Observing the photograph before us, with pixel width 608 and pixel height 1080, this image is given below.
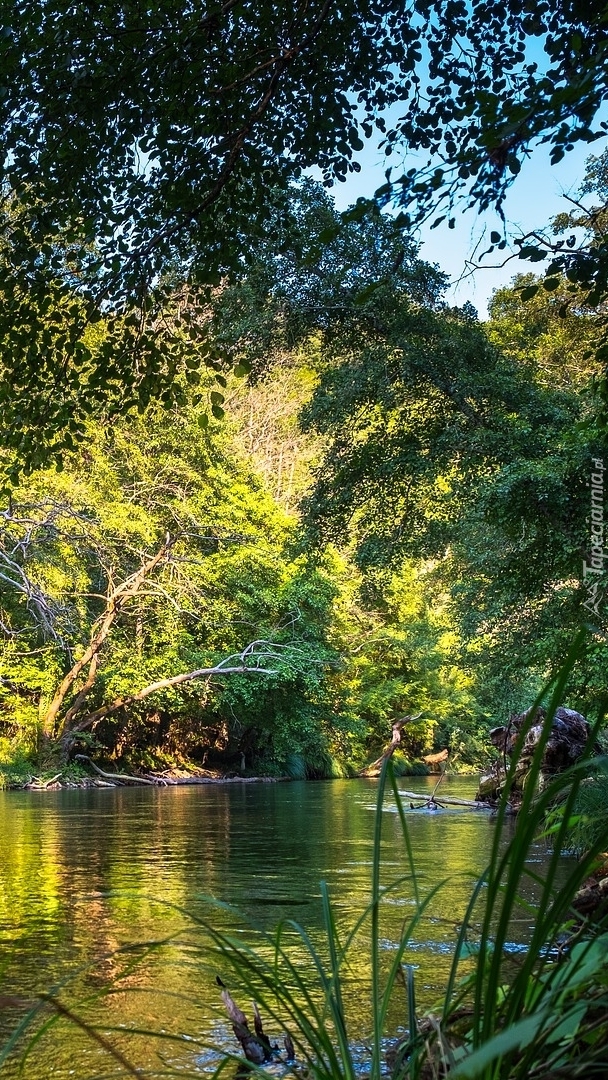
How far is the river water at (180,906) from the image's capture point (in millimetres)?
3896

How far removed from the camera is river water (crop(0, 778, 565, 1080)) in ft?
12.8

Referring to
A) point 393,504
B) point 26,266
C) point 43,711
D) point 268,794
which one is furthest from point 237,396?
point 26,266

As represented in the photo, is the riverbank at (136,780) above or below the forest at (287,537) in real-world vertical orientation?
below

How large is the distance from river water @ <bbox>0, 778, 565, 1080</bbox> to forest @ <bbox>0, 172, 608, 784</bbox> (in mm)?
1465

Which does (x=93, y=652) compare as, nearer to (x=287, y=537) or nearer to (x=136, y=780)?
(x=136, y=780)

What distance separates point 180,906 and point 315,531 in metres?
11.6

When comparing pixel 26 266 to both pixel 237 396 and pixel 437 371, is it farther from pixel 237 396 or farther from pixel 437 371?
pixel 237 396

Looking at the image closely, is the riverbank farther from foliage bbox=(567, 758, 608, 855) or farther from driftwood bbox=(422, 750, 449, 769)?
foliage bbox=(567, 758, 608, 855)

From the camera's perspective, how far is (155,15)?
19.7ft

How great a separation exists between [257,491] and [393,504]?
Answer: 17.1m

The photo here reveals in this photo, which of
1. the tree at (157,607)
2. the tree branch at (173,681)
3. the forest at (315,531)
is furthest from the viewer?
the tree branch at (173,681)

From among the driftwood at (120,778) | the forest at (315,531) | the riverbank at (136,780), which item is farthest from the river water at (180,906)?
the driftwood at (120,778)

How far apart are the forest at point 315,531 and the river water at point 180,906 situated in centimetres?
147

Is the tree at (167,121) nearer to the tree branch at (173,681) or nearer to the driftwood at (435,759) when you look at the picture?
the tree branch at (173,681)
